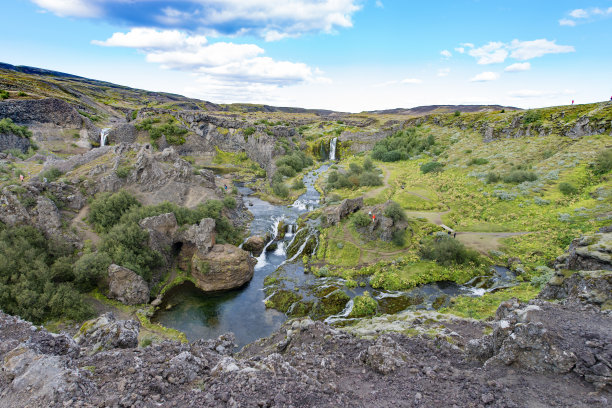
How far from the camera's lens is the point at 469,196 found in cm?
4550

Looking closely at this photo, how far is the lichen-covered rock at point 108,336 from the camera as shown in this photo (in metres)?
14.9

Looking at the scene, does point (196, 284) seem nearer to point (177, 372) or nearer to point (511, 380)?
point (177, 372)

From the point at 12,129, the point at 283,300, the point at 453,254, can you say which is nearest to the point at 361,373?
the point at 283,300

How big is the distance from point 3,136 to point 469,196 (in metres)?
84.0

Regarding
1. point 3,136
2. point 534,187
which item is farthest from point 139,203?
point 534,187

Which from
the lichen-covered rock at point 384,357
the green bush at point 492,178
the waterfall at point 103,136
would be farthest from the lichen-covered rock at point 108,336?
the waterfall at point 103,136

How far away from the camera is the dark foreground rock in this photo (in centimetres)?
816

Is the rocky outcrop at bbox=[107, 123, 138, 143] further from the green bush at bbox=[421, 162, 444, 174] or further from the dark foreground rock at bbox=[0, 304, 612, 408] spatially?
the dark foreground rock at bbox=[0, 304, 612, 408]

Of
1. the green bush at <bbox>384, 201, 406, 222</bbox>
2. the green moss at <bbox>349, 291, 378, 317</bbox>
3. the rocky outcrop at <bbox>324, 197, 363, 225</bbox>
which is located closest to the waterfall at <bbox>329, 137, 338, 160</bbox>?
the rocky outcrop at <bbox>324, 197, 363, 225</bbox>

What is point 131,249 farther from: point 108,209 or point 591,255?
point 591,255

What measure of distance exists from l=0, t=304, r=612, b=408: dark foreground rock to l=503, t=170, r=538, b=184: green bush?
133 feet

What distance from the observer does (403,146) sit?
8431 centimetres

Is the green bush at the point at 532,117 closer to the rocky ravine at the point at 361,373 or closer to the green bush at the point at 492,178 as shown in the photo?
the green bush at the point at 492,178

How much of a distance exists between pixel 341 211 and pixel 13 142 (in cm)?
6526
